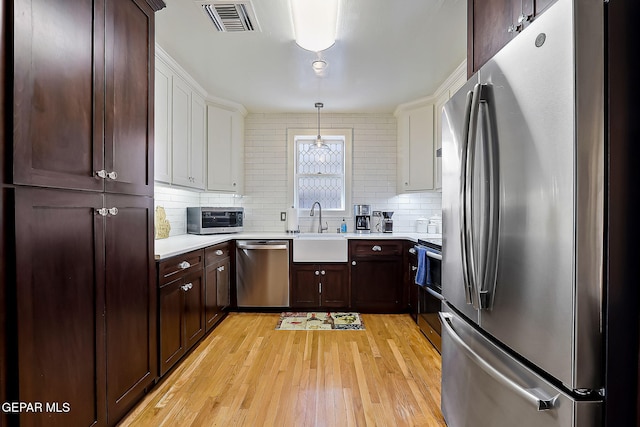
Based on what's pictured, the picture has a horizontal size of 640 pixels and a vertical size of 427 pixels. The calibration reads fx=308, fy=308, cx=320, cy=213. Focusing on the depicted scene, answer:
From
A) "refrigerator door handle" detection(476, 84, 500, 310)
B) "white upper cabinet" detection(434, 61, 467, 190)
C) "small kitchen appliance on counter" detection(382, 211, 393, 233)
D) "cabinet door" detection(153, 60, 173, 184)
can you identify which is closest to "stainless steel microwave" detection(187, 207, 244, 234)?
"cabinet door" detection(153, 60, 173, 184)

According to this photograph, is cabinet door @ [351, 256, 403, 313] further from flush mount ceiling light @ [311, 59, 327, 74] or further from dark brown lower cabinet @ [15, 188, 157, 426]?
dark brown lower cabinet @ [15, 188, 157, 426]

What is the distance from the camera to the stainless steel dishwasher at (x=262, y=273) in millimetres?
3531

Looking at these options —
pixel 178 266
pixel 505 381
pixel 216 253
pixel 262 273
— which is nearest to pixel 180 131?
pixel 216 253

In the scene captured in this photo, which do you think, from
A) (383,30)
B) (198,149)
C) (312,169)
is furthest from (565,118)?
(312,169)

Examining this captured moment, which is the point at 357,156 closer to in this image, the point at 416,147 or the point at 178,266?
the point at 416,147

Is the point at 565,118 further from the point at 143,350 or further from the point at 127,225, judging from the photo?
the point at 143,350

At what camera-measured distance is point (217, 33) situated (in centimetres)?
230

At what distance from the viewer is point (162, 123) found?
2.62 meters

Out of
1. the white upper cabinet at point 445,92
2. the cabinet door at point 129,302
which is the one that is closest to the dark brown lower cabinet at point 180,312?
the cabinet door at point 129,302

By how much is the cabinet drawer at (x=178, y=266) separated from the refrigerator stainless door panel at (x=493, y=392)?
69.2 inches

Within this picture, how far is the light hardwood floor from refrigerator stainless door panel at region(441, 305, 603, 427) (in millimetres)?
416

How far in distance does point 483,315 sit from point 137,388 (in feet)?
6.24

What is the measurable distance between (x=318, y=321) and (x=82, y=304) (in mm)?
2311

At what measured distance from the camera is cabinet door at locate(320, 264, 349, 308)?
356 centimetres
